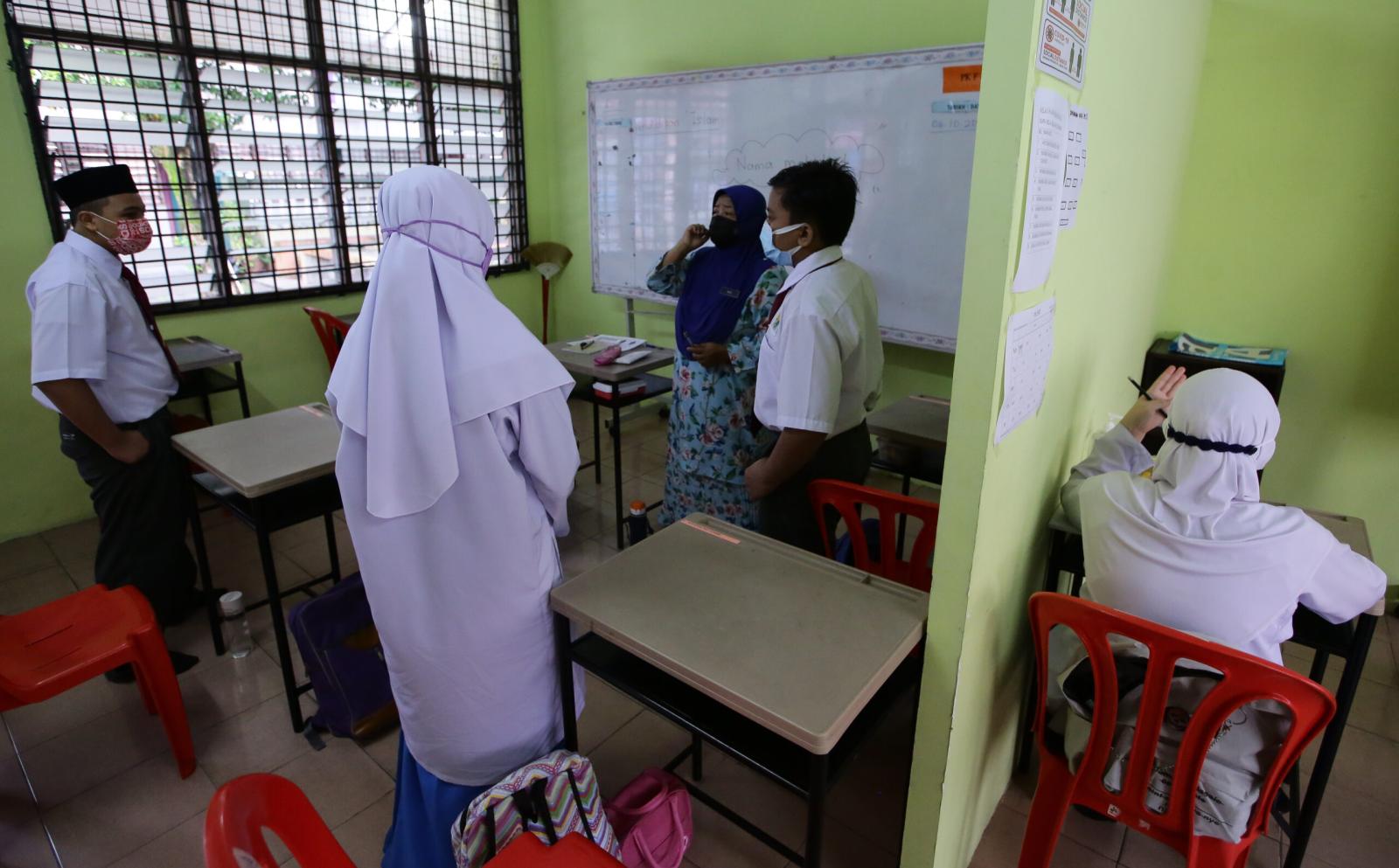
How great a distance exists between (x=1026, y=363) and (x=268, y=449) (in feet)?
6.27

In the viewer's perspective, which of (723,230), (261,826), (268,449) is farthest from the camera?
(723,230)

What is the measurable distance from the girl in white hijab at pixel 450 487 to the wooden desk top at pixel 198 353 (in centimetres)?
218

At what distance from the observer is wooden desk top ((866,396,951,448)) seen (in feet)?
7.63

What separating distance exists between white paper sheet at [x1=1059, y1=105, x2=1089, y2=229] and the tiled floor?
1.27 meters

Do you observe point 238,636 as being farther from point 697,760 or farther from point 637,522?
point 697,760

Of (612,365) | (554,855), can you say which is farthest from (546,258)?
(554,855)

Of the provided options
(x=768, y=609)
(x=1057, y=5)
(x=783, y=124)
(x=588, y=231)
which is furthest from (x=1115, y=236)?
(x=588, y=231)

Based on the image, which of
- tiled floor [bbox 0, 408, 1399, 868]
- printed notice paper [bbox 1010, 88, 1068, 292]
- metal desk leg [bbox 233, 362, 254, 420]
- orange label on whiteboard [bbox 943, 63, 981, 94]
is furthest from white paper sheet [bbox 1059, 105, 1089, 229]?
metal desk leg [bbox 233, 362, 254, 420]

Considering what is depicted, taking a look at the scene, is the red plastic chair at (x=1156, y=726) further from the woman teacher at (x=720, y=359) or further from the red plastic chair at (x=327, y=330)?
the red plastic chair at (x=327, y=330)

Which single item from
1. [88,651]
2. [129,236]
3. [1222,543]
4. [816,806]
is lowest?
[88,651]

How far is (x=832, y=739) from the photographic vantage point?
3.46 feet

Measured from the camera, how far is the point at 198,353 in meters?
3.26

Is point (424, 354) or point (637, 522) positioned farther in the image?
point (637, 522)

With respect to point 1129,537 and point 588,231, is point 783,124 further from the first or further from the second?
point 1129,537
